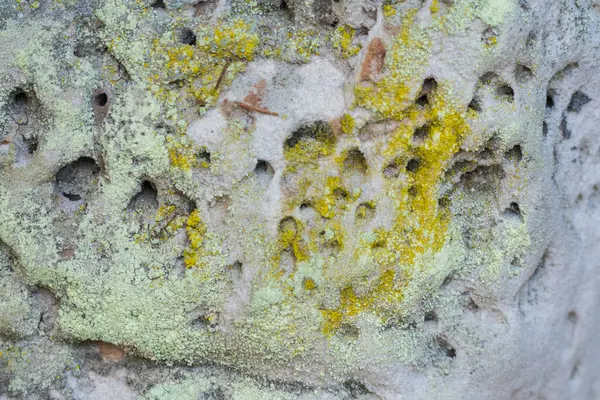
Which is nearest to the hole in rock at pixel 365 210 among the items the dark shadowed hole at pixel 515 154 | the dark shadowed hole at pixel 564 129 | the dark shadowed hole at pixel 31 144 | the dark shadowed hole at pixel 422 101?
the dark shadowed hole at pixel 422 101

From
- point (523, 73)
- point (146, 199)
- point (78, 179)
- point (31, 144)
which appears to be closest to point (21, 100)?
point (31, 144)

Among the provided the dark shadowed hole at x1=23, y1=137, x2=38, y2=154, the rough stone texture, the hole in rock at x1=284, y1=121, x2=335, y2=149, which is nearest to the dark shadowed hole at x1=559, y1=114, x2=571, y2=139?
the rough stone texture

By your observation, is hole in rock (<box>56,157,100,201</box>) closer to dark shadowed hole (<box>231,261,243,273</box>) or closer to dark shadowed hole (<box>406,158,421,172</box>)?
dark shadowed hole (<box>231,261,243,273</box>)

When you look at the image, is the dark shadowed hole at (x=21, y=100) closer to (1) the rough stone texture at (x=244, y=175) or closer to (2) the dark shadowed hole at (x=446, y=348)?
(1) the rough stone texture at (x=244, y=175)

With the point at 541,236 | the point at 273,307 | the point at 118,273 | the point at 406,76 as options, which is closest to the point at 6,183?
the point at 118,273

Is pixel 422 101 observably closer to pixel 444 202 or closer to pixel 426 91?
pixel 426 91

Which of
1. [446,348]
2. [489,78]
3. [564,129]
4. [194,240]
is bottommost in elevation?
[446,348]
